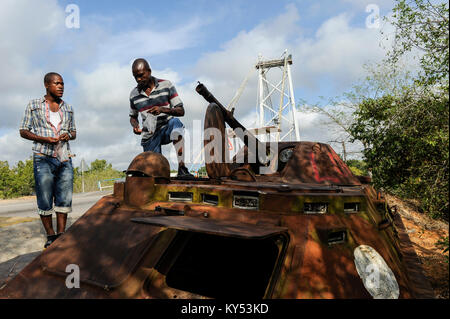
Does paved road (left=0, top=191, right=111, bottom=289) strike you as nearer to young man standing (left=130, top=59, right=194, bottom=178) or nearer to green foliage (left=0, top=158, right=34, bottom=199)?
young man standing (left=130, top=59, right=194, bottom=178)

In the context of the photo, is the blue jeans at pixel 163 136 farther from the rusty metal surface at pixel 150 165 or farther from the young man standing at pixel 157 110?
the rusty metal surface at pixel 150 165

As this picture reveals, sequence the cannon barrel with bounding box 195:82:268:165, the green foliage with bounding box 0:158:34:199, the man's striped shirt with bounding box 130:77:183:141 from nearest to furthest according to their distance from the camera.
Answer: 1. the cannon barrel with bounding box 195:82:268:165
2. the man's striped shirt with bounding box 130:77:183:141
3. the green foliage with bounding box 0:158:34:199

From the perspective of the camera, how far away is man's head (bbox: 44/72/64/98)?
3979mm

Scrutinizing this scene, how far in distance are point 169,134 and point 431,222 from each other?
31.4 ft

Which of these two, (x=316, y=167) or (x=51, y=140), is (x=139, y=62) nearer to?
(x=51, y=140)

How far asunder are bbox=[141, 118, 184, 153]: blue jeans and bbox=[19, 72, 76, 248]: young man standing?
1.02 metres

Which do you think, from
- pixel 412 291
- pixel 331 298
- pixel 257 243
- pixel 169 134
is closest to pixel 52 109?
pixel 169 134

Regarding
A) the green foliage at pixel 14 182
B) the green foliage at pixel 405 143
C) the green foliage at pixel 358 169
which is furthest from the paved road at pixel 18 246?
the green foliage at pixel 14 182

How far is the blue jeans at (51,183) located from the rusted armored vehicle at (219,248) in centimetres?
117

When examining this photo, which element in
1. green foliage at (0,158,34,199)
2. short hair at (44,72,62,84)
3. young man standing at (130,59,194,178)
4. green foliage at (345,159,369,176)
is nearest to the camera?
short hair at (44,72,62,84)

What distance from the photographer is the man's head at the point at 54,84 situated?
398cm

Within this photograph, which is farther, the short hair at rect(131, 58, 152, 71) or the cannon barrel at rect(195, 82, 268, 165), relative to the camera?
the short hair at rect(131, 58, 152, 71)

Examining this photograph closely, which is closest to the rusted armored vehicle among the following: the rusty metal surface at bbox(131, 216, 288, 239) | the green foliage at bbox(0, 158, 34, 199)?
the rusty metal surface at bbox(131, 216, 288, 239)
